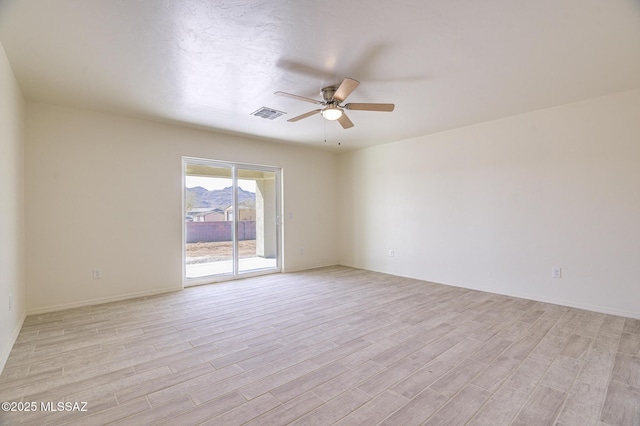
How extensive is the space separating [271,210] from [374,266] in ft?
7.76

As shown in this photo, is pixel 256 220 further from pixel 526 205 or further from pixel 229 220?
pixel 526 205

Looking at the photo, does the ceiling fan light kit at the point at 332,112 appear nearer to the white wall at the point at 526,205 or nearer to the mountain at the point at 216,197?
the white wall at the point at 526,205

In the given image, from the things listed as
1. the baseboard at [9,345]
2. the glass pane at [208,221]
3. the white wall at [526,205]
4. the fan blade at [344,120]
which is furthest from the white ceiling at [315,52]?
the baseboard at [9,345]

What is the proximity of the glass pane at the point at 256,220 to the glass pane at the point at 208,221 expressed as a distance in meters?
0.21

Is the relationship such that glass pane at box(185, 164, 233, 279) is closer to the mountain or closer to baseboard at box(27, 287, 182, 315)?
the mountain

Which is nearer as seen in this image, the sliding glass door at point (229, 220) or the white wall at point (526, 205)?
the white wall at point (526, 205)

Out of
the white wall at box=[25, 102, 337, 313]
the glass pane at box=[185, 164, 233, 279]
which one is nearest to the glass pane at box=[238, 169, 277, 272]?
the glass pane at box=[185, 164, 233, 279]

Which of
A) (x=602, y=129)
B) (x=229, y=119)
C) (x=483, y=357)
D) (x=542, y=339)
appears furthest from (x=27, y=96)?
(x=602, y=129)

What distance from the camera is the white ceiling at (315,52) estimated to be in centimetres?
200

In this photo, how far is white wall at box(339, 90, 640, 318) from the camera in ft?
11.3

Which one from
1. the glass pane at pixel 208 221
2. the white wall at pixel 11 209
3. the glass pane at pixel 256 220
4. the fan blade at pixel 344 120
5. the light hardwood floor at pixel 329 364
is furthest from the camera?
the glass pane at pixel 256 220

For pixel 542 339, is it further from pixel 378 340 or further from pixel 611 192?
pixel 611 192

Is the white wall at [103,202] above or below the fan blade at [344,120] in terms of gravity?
below

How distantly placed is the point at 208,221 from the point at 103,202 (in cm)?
→ 151
